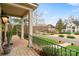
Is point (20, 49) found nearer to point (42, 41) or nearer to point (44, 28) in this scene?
point (42, 41)

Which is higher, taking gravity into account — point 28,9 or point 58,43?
point 28,9

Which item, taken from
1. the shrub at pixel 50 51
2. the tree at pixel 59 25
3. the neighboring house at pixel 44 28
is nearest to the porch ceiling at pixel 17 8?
the neighboring house at pixel 44 28

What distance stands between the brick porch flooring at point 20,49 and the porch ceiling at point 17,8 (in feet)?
1.27

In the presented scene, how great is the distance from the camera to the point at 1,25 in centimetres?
434

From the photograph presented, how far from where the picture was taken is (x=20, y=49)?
438 cm

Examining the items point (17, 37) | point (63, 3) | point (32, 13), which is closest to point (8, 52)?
point (17, 37)

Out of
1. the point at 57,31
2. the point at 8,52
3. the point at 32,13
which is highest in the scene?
the point at 32,13

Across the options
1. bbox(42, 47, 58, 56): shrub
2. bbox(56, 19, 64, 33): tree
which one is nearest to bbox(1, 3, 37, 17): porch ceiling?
bbox(56, 19, 64, 33): tree

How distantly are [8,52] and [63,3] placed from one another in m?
1.16

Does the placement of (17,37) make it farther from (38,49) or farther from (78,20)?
(78,20)

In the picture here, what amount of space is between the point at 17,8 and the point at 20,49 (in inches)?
25.7

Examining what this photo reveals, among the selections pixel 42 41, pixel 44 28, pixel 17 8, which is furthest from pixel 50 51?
pixel 17 8

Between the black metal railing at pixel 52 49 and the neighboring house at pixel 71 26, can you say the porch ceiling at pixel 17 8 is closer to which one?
the black metal railing at pixel 52 49

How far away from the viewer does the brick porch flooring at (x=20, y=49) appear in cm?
435
